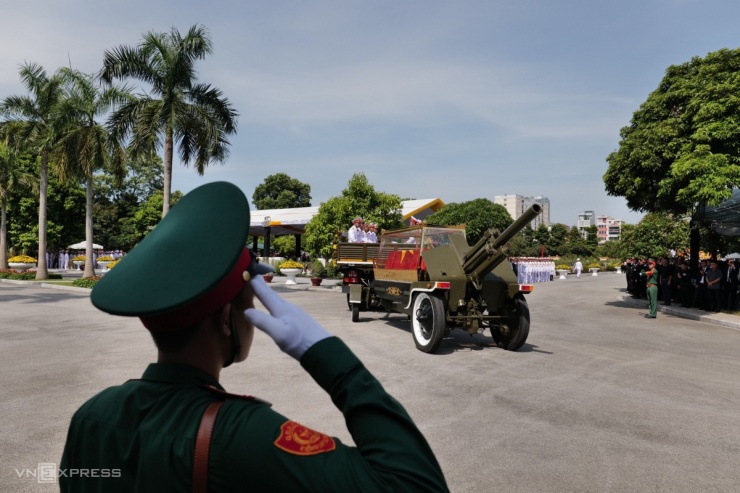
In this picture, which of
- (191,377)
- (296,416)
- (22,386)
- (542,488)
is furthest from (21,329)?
(191,377)

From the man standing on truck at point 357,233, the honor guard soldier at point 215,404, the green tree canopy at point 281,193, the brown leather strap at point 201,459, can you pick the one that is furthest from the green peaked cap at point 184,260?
the green tree canopy at point 281,193

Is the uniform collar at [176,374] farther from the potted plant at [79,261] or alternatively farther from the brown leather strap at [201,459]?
the potted plant at [79,261]

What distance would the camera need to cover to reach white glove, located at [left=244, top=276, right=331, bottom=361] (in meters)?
1.23

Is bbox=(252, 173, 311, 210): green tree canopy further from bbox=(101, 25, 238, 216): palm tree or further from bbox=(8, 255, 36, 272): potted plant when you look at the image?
bbox=(101, 25, 238, 216): palm tree

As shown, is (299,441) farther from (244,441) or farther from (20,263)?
(20,263)

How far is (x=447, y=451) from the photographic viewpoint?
444 centimetres

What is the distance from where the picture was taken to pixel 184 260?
118cm

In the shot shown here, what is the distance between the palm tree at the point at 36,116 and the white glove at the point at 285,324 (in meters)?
29.9

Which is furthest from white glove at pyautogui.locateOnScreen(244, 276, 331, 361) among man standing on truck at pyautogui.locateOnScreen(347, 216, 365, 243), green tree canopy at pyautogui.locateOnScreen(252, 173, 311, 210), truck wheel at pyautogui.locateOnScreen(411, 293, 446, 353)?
green tree canopy at pyautogui.locateOnScreen(252, 173, 311, 210)

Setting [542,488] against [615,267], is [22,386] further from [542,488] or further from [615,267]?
[615,267]

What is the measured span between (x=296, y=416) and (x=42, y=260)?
28.5m

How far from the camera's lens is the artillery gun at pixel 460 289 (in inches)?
350

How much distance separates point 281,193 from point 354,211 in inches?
2068

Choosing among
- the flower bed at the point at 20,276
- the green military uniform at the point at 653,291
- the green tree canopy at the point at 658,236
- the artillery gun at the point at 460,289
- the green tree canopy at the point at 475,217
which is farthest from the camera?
the green tree canopy at the point at 475,217
